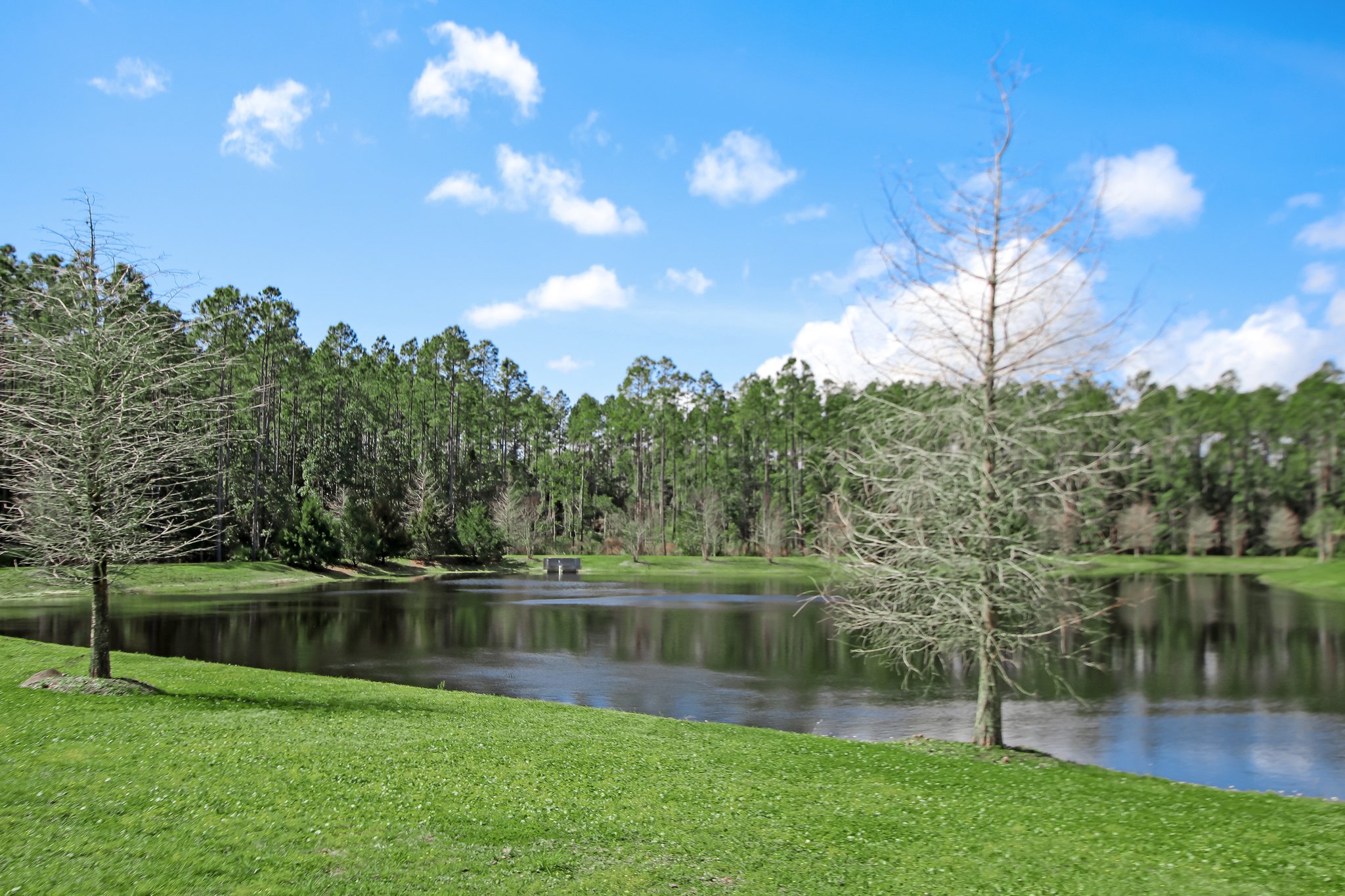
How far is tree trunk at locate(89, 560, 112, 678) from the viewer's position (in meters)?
14.9

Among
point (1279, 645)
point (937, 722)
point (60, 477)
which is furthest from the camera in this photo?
point (1279, 645)

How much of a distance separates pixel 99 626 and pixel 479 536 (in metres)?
56.1

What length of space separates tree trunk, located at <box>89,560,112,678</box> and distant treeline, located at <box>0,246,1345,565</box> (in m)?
42.7

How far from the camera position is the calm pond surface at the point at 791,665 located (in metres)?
16.7

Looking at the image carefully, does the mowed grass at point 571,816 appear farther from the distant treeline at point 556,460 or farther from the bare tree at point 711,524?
the bare tree at point 711,524

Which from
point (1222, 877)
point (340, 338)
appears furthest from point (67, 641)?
point (340, 338)

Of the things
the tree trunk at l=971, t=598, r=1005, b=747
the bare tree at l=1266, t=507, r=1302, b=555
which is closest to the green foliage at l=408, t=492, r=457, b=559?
Answer: the tree trunk at l=971, t=598, r=1005, b=747

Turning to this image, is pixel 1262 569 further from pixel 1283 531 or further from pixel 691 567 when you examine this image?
pixel 691 567

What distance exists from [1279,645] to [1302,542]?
67.7 m

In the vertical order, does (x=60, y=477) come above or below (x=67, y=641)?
above

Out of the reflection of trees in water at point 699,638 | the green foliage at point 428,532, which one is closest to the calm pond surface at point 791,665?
the reflection of trees in water at point 699,638

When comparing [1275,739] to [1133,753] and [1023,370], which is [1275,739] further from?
[1023,370]

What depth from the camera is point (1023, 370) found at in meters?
13.1

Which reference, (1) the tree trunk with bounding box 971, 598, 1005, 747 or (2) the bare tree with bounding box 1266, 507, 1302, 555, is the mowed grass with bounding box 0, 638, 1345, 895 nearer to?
(1) the tree trunk with bounding box 971, 598, 1005, 747
